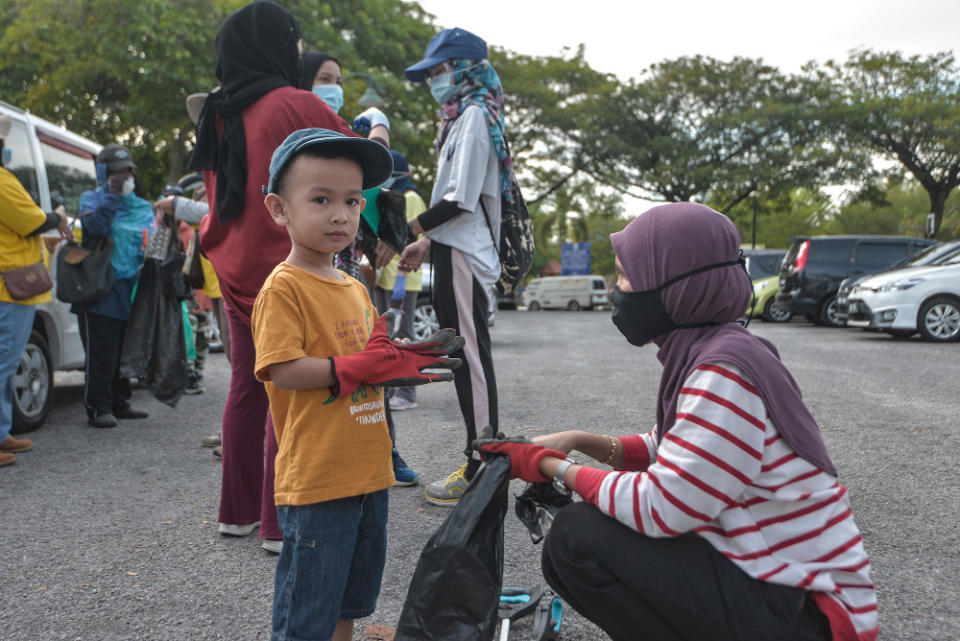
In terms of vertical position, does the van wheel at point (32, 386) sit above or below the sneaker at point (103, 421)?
above

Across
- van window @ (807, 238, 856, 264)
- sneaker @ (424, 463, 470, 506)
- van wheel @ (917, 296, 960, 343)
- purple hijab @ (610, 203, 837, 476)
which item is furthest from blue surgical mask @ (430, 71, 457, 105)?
van window @ (807, 238, 856, 264)

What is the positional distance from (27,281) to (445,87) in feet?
9.13

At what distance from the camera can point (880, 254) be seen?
48.1 ft

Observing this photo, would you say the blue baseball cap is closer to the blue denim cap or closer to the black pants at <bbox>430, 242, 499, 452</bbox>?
the black pants at <bbox>430, 242, 499, 452</bbox>

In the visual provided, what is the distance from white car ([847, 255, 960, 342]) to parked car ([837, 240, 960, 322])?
9.8 inches

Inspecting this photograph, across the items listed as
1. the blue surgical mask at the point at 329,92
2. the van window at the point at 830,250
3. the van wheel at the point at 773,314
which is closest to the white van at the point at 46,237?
the blue surgical mask at the point at 329,92

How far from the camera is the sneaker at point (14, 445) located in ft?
14.8

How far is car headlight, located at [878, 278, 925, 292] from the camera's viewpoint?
1100cm

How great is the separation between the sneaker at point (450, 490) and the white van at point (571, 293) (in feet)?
84.7

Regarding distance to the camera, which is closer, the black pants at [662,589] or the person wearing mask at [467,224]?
the black pants at [662,589]

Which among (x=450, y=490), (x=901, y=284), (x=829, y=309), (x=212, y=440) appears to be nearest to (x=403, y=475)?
(x=450, y=490)

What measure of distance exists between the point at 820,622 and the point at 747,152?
2888cm

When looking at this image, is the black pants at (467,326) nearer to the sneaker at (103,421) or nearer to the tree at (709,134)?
the sneaker at (103,421)

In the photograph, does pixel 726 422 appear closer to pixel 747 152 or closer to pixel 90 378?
pixel 90 378
